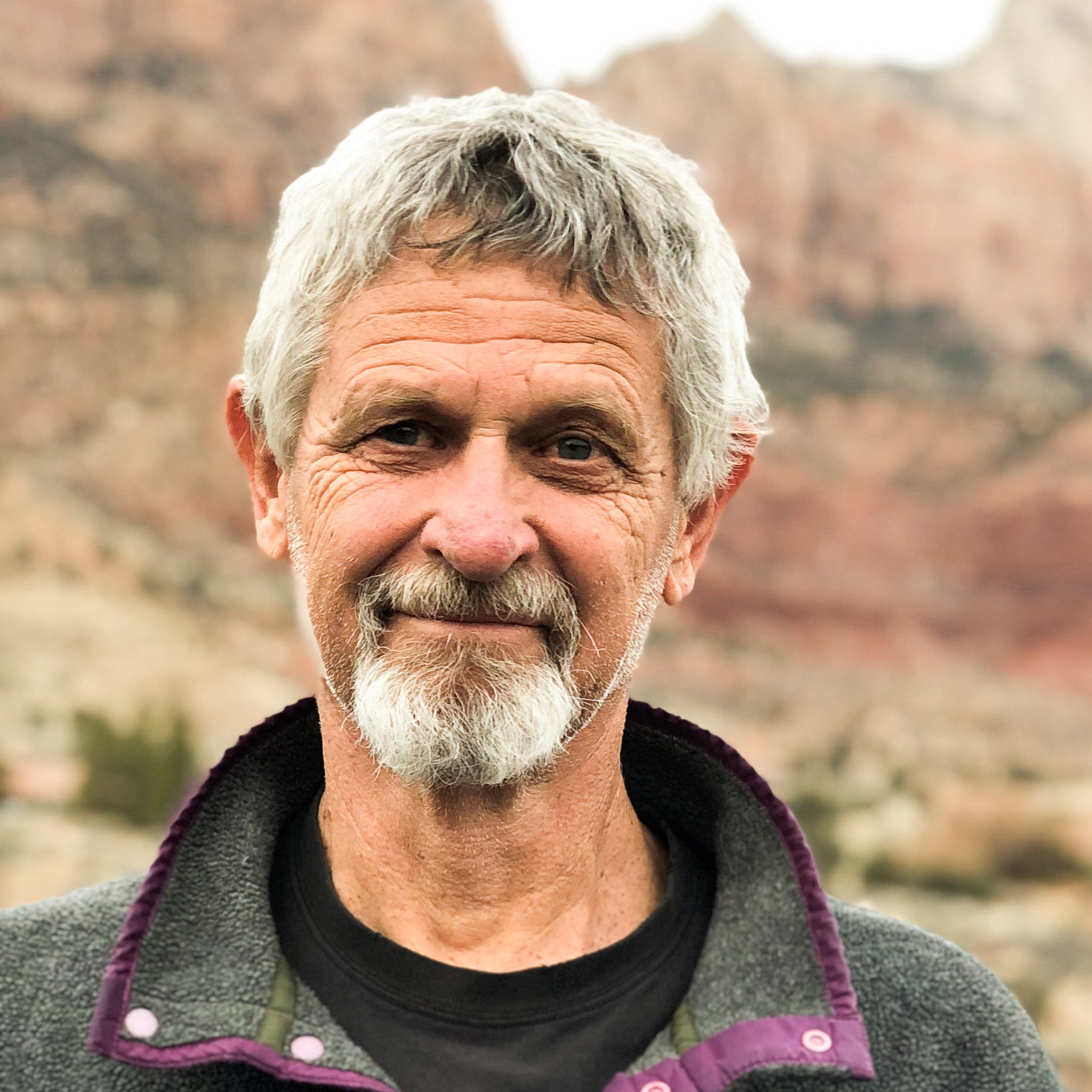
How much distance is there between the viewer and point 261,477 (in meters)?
1.94

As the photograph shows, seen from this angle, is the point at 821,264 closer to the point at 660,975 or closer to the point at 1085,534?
the point at 1085,534

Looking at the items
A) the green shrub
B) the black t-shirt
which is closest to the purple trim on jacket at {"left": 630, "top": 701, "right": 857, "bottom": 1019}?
the black t-shirt

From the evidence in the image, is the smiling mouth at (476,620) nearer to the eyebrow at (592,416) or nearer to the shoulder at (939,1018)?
the eyebrow at (592,416)

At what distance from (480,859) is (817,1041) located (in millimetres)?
477

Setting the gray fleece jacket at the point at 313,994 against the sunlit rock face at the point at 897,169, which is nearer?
the gray fleece jacket at the point at 313,994

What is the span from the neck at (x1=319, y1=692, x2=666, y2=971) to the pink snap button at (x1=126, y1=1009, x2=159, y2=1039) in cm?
29

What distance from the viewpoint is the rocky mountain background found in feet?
40.2

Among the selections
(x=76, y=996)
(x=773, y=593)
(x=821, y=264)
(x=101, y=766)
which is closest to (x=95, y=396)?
(x=101, y=766)

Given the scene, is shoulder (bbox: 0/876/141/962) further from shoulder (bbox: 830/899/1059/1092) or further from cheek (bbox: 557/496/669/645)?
shoulder (bbox: 830/899/1059/1092)

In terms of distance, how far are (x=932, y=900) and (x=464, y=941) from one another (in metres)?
11.1

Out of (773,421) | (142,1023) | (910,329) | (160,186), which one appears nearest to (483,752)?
(142,1023)

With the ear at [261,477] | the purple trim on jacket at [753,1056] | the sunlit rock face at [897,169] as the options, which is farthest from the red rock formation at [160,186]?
the purple trim on jacket at [753,1056]

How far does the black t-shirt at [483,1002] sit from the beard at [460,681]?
0.24 metres

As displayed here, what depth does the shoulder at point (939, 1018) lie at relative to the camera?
174cm
